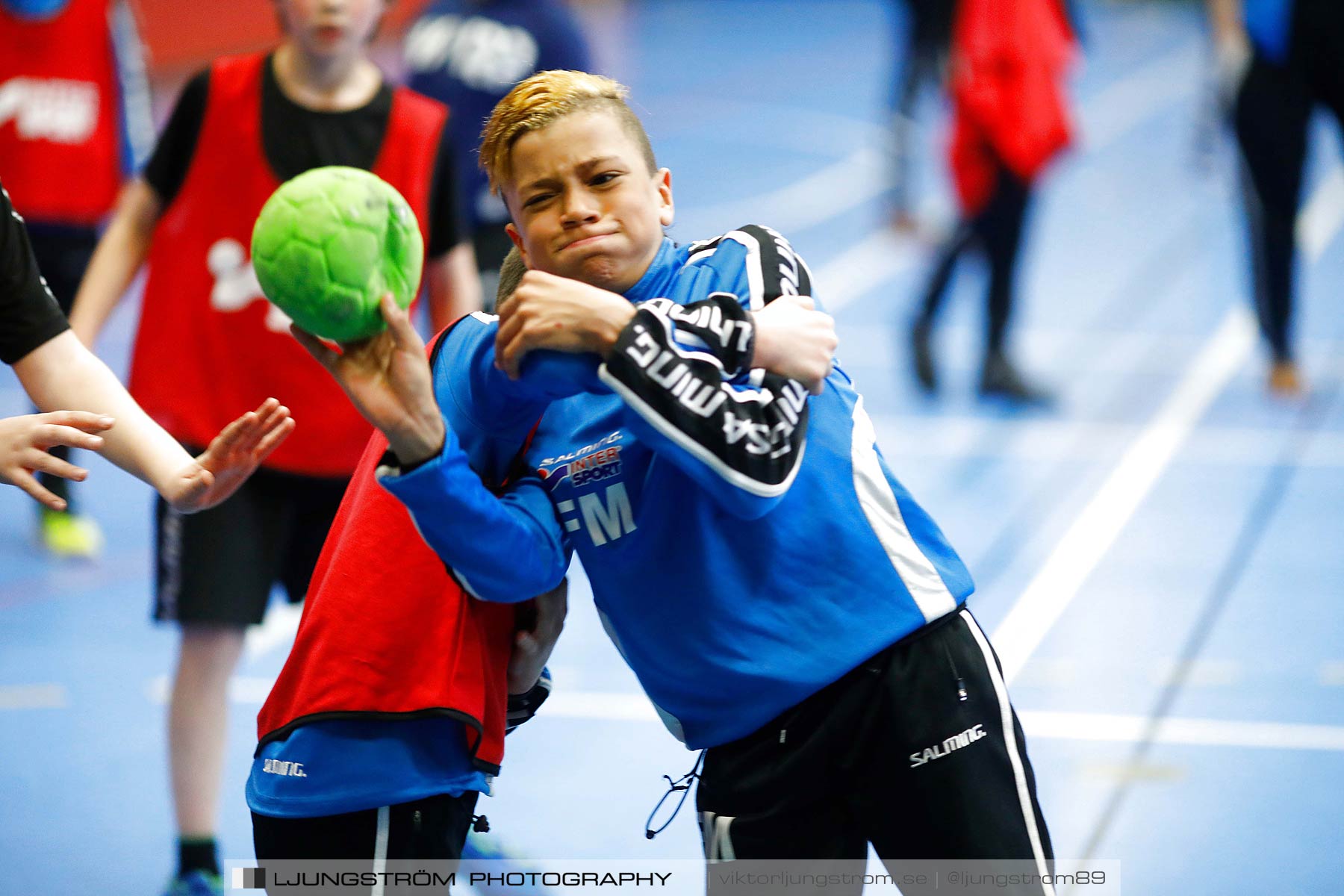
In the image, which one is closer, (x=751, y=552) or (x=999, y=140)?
(x=751, y=552)

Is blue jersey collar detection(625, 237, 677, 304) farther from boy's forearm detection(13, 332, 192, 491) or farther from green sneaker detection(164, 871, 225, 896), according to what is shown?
green sneaker detection(164, 871, 225, 896)

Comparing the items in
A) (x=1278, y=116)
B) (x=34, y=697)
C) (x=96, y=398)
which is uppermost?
(x=96, y=398)

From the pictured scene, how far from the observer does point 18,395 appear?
729 centimetres

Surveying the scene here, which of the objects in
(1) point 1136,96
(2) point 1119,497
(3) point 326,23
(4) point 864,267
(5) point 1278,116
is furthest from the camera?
(1) point 1136,96

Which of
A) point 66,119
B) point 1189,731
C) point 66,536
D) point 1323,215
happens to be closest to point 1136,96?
point 1323,215

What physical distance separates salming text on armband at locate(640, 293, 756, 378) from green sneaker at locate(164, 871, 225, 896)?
2142 millimetres

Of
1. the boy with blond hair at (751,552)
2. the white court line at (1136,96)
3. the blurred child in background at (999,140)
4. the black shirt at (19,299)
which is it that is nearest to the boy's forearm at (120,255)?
the black shirt at (19,299)

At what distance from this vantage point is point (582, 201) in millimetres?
2113

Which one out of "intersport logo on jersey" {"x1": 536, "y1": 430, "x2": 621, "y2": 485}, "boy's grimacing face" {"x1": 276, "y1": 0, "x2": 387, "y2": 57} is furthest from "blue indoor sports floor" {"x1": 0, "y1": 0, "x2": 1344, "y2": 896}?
"boy's grimacing face" {"x1": 276, "y1": 0, "x2": 387, "y2": 57}

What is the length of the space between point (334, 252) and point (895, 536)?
94 cm

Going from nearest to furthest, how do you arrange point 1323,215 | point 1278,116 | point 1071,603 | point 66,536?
1. point 1071,603
2. point 66,536
3. point 1278,116
4. point 1323,215

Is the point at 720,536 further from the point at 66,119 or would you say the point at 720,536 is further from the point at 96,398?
the point at 66,119

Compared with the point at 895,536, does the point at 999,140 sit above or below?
below

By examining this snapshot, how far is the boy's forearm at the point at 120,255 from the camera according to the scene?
11.2 ft
